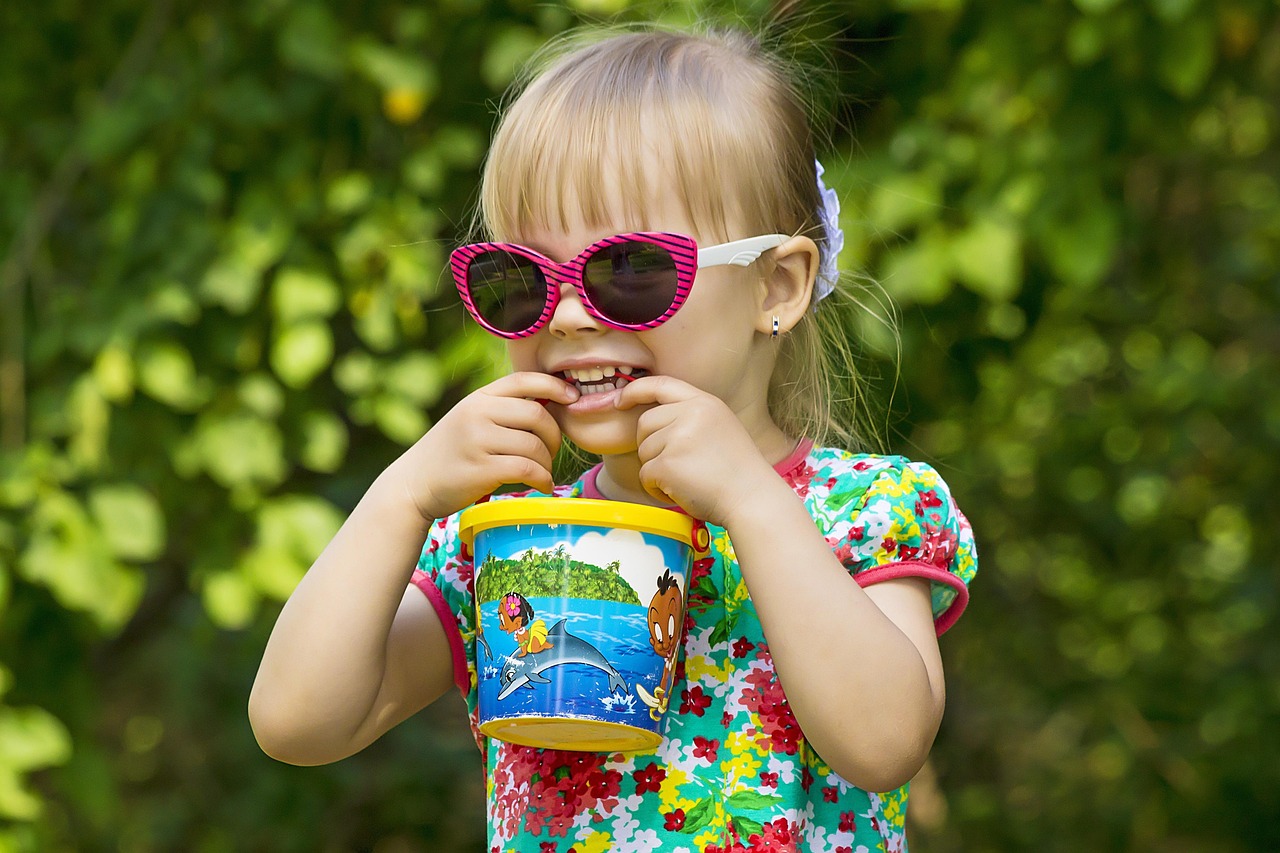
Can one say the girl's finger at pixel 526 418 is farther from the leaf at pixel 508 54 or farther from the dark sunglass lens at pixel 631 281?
the leaf at pixel 508 54

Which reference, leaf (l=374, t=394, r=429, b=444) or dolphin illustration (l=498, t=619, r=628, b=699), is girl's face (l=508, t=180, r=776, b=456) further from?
leaf (l=374, t=394, r=429, b=444)

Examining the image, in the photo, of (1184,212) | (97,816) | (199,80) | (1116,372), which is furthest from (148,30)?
(1116,372)

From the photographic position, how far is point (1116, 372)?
17.5 ft

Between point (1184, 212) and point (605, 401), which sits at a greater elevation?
point (1184, 212)

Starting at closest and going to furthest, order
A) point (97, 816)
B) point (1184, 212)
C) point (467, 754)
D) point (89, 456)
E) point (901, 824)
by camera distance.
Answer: point (901, 824), point (89, 456), point (97, 816), point (467, 754), point (1184, 212)

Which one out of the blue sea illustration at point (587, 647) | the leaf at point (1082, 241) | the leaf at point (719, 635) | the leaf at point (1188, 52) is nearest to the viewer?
the blue sea illustration at point (587, 647)

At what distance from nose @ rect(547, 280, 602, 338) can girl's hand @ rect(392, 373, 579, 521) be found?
0.17 feet

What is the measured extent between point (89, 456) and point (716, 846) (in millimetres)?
1669

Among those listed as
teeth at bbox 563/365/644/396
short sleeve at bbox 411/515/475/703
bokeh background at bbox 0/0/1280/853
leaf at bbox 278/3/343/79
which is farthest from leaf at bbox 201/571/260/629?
teeth at bbox 563/365/644/396

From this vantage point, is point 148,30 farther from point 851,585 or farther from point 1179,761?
point 1179,761

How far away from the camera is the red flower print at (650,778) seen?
1381mm

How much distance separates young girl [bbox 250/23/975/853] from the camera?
127cm

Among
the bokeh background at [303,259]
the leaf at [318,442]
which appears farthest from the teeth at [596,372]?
the leaf at [318,442]

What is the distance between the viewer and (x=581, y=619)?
122 centimetres
